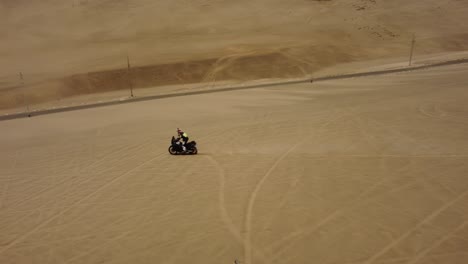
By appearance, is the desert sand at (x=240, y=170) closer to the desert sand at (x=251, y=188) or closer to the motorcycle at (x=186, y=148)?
the desert sand at (x=251, y=188)

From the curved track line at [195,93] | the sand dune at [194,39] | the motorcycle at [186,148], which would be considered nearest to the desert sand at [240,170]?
the motorcycle at [186,148]

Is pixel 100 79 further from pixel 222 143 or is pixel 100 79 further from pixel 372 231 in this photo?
pixel 372 231

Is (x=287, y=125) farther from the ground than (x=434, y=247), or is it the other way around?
(x=287, y=125)

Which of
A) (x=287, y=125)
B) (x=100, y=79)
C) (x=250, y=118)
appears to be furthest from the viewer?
(x=100, y=79)

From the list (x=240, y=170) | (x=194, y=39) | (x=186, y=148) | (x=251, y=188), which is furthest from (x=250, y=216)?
(x=194, y=39)

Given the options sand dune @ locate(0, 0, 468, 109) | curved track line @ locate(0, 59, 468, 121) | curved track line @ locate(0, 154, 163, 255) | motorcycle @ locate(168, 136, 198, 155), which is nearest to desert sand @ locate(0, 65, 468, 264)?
curved track line @ locate(0, 154, 163, 255)

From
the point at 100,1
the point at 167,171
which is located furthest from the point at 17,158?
the point at 100,1

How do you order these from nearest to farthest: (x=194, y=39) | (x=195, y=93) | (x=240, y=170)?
(x=240, y=170)
(x=195, y=93)
(x=194, y=39)

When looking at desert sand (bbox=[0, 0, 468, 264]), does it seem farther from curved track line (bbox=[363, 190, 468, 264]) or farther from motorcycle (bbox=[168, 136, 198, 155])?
motorcycle (bbox=[168, 136, 198, 155])

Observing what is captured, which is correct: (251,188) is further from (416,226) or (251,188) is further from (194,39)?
(194,39)
